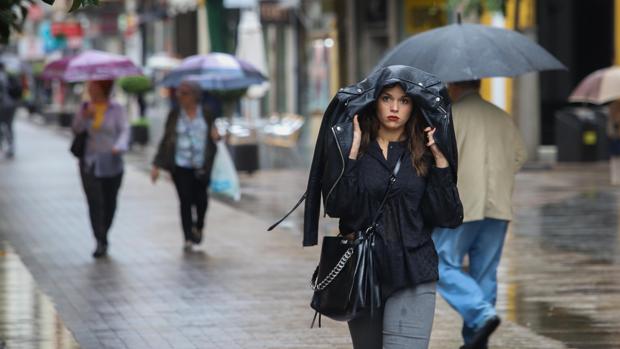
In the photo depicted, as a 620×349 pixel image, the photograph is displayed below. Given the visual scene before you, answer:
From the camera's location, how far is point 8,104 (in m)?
29.5

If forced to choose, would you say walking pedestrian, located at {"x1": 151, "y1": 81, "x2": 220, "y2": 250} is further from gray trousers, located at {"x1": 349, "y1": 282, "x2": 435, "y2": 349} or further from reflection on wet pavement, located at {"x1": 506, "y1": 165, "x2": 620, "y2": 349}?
gray trousers, located at {"x1": 349, "y1": 282, "x2": 435, "y2": 349}

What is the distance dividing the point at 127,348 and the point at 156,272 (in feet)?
11.7

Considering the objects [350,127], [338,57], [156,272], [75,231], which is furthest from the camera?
[338,57]

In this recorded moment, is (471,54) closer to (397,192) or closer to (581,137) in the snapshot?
(397,192)

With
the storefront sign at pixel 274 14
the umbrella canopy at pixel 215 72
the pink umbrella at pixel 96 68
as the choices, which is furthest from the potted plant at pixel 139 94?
the pink umbrella at pixel 96 68

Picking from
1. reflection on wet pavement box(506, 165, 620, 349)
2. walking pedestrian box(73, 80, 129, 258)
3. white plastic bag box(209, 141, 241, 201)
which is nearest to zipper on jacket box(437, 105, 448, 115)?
reflection on wet pavement box(506, 165, 620, 349)

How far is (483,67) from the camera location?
8.84m

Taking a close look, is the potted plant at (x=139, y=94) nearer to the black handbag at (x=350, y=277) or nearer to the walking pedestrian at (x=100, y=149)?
the walking pedestrian at (x=100, y=149)

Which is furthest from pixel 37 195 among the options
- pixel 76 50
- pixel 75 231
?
pixel 76 50

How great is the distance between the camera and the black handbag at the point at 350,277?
20.0 feet

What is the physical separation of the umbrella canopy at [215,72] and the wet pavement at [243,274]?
1541 millimetres

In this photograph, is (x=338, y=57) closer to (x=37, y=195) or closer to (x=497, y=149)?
(x=37, y=195)

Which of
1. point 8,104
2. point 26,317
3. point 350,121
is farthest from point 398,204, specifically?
point 8,104

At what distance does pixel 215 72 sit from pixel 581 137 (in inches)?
372
